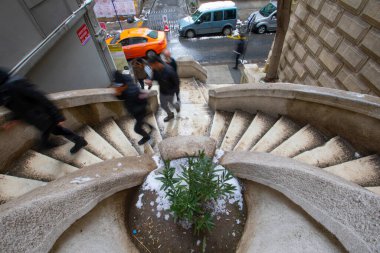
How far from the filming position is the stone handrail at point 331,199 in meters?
1.21

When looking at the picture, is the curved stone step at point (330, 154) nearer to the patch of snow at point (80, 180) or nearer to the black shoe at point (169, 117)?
the black shoe at point (169, 117)

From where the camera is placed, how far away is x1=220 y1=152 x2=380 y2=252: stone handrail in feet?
3.99

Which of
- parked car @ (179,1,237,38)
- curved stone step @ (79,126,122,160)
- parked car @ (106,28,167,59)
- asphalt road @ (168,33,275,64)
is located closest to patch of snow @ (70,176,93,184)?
curved stone step @ (79,126,122,160)

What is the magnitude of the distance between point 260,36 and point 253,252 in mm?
13583

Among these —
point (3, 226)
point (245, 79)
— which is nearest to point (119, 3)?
point (245, 79)

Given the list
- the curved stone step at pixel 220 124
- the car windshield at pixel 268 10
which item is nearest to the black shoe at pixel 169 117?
the curved stone step at pixel 220 124

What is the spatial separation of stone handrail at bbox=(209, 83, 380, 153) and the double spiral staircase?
16 mm

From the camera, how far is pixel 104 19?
15.9 metres

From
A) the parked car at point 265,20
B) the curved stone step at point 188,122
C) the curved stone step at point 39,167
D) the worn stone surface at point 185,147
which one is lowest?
the parked car at point 265,20

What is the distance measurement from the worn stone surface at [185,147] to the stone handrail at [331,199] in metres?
0.66

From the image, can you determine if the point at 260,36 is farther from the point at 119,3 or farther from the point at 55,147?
the point at 55,147

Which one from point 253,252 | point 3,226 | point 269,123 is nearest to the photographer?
point 3,226

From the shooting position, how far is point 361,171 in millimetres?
2572

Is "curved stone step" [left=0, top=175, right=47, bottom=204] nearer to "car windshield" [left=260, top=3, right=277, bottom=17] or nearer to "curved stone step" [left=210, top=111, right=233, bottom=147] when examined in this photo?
"curved stone step" [left=210, top=111, right=233, bottom=147]
